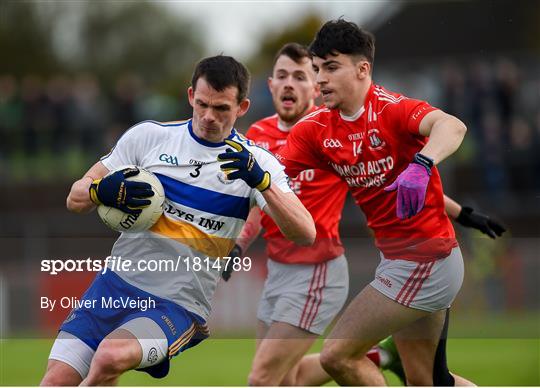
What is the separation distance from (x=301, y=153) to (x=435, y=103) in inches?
428

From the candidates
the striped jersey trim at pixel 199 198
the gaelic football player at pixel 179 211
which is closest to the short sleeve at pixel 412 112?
the gaelic football player at pixel 179 211

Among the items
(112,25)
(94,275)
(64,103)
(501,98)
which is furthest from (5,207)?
(112,25)

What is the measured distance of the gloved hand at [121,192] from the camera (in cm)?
533

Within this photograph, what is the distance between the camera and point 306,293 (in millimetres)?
7008

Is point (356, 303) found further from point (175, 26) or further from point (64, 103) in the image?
point (175, 26)

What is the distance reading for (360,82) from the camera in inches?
235

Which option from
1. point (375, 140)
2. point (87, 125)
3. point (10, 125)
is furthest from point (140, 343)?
point (10, 125)

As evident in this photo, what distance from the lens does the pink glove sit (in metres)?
5.24

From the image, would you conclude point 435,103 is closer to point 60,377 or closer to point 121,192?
point 121,192

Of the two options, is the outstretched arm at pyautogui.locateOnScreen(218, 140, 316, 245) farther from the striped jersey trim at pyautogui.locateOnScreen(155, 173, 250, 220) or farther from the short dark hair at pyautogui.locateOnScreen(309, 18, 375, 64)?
the short dark hair at pyautogui.locateOnScreen(309, 18, 375, 64)

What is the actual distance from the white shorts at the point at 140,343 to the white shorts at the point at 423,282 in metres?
1.46

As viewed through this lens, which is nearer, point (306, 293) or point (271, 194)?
point (271, 194)

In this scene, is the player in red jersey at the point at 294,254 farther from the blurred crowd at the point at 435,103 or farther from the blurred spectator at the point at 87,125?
the blurred spectator at the point at 87,125

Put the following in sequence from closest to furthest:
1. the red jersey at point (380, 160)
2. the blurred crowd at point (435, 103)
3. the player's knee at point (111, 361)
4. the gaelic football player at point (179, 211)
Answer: the player's knee at point (111, 361) → the gaelic football player at point (179, 211) → the red jersey at point (380, 160) → the blurred crowd at point (435, 103)
